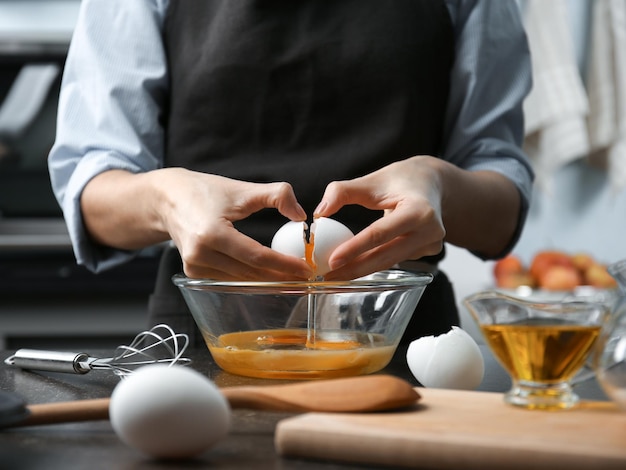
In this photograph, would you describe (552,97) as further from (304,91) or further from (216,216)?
(216,216)

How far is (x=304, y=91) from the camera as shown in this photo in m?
1.13

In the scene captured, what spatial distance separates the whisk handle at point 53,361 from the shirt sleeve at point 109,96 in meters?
0.29

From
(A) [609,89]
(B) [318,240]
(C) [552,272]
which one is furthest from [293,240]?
(A) [609,89]

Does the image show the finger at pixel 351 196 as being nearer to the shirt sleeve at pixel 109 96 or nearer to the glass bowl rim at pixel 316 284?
the glass bowl rim at pixel 316 284

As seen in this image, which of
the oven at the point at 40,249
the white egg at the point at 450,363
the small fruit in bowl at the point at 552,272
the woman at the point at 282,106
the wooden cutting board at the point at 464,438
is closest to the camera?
the wooden cutting board at the point at 464,438

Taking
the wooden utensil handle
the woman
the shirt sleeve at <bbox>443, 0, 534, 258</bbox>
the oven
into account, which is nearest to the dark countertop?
the wooden utensil handle

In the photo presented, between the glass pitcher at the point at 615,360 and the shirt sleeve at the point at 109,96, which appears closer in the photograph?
the glass pitcher at the point at 615,360

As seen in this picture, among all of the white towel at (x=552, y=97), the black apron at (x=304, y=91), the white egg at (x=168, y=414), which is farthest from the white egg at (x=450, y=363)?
the white towel at (x=552, y=97)

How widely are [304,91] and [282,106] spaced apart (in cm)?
3

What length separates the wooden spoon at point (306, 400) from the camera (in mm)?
552

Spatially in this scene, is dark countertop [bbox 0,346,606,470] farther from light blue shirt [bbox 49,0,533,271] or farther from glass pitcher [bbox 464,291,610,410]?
light blue shirt [bbox 49,0,533,271]

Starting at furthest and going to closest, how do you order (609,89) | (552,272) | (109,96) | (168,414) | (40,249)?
(609,89) < (552,272) < (40,249) < (109,96) < (168,414)

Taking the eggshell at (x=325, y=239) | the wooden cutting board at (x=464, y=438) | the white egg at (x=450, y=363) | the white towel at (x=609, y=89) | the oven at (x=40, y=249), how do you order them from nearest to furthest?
the wooden cutting board at (x=464, y=438)
the white egg at (x=450, y=363)
the eggshell at (x=325, y=239)
the oven at (x=40, y=249)
the white towel at (x=609, y=89)

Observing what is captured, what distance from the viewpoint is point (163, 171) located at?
0.90 m
